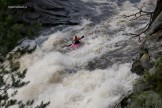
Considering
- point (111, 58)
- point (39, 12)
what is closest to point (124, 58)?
point (111, 58)

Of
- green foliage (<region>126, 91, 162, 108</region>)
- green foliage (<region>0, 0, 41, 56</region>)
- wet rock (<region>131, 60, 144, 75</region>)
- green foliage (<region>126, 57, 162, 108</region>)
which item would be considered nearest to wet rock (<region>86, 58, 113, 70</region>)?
wet rock (<region>131, 60, 144, 75</region>)

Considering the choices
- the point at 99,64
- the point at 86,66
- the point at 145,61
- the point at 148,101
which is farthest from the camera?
the point at 86,66

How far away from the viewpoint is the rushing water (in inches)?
509

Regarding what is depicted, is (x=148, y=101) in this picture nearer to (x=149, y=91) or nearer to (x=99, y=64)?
(x=149, y=91)

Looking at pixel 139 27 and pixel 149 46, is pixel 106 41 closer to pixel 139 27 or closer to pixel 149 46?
pixel 139 27

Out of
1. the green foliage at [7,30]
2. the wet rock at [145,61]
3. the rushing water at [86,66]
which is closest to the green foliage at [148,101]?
the green foliage at [7,30]

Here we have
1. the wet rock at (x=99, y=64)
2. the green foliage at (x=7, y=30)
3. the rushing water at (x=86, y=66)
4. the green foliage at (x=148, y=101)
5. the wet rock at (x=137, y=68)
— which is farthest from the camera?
the wet rock at (x=99, y=64)

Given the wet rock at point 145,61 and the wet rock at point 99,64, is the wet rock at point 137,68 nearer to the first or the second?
the wet rock at point 145,61

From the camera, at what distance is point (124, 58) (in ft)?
50.6

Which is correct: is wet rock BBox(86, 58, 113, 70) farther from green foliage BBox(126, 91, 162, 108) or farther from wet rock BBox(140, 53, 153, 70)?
green foliage BBox(126, 91, 162, 108)

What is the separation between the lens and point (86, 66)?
15.8 m

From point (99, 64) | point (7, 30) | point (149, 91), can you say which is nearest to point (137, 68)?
point (99, 64)

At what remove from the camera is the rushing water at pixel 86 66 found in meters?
12.9

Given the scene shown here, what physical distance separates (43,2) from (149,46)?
13.8m
